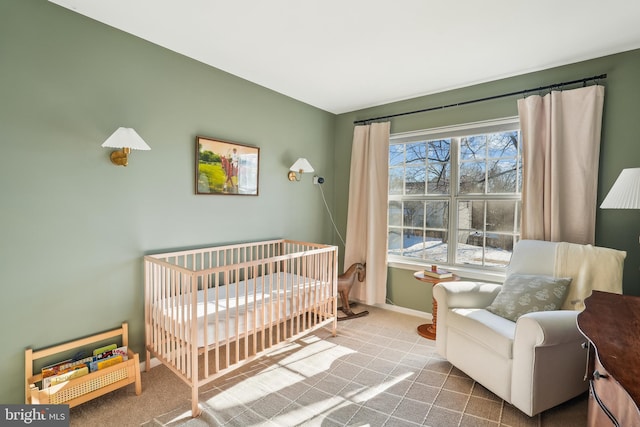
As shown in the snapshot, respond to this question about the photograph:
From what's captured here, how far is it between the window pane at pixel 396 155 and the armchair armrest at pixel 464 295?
1684mm

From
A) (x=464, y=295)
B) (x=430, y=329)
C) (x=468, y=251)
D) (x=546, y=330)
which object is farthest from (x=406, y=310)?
(x=546, y=330)

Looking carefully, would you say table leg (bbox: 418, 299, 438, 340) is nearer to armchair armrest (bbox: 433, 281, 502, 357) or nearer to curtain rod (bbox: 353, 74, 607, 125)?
armchair armrest (bbox: 433, 281, 502, 357)

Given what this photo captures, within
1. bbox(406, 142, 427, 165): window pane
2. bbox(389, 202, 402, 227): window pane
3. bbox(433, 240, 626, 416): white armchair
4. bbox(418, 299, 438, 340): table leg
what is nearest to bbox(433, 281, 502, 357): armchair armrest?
bbox(433, 240, 626, 416): white armchair

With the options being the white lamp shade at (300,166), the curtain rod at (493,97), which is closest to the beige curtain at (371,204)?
the curtain rod at (493,97)

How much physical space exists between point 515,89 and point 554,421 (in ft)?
8.40

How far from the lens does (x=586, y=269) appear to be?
2.11 meters

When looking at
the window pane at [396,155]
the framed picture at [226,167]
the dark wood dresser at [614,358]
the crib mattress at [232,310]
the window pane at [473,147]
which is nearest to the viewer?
the dark wood dresser at [614,358]

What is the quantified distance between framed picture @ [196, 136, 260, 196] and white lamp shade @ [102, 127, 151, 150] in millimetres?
609

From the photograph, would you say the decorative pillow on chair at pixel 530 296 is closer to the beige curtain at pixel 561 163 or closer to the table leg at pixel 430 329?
the beige curtain at pixel 561 163

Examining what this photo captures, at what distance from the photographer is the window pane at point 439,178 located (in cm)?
327

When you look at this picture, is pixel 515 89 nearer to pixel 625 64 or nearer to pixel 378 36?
pixel 625 64

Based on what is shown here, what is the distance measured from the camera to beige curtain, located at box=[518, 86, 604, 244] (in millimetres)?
2365

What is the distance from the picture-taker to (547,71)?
8.54 feet

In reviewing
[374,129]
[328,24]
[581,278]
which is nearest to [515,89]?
[374,129]
